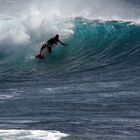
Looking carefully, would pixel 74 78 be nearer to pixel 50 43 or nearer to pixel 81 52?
pixel 50 43

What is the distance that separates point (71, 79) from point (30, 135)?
8.76 m

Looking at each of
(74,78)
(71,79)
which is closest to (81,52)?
(74,78)

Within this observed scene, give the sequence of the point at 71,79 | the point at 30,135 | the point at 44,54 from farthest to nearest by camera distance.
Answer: the point at 44,54 → the point at 71,79 → the point at 30,135

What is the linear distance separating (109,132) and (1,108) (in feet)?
14.7

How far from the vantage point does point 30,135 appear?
16047mm

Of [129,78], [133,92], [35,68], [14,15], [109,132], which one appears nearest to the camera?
[109,132]

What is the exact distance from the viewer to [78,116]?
18641 millimetres

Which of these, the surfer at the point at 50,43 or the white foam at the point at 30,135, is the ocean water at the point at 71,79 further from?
the surfer at the point at 50,43

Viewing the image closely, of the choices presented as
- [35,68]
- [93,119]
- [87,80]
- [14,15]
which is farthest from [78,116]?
[14,15]

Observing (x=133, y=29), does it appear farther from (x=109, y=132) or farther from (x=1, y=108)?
(x=109, y=132)

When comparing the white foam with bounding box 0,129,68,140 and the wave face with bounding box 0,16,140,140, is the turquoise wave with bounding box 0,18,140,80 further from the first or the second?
the white foam with bounding box 0,129,68,140

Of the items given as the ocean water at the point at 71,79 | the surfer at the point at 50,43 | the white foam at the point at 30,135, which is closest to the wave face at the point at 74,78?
the ocean water at the point at 71,79

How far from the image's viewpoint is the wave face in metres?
17.9

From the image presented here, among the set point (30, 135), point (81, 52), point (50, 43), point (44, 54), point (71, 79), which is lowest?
point (30, 135)
